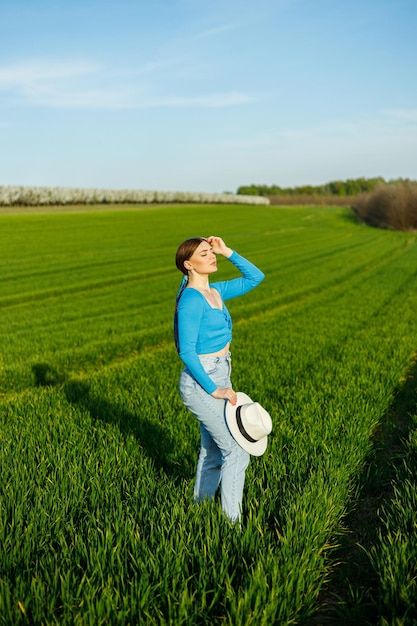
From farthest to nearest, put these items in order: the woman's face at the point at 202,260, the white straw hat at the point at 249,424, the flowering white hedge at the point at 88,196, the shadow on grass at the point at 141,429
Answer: the flowering white hedge at the point at 88,196 < the shadow on grass at the point at 141,429 < the woman's face at the point at 202,260 < the white straw hat at the point at 249,424

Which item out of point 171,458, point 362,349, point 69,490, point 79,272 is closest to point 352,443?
point 171,458

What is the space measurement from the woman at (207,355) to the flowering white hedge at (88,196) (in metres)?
68.3

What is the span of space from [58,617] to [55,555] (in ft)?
1.42

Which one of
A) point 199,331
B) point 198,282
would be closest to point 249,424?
point 199,331

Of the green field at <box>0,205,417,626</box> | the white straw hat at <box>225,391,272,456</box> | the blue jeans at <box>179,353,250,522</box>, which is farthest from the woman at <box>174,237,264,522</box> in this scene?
the green field at <box>0,205,417,626</box>

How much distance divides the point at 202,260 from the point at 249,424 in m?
1.27

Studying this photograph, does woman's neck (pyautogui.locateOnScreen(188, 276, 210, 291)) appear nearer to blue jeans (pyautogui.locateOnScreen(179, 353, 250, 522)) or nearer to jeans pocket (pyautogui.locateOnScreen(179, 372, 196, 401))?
blue jeans (pyautogui.locateOnScreen(179, 353, 250, 522))

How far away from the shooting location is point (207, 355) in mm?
4445

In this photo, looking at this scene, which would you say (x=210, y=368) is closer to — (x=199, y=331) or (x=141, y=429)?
(x=199, y=331)

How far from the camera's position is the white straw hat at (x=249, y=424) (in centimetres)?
421

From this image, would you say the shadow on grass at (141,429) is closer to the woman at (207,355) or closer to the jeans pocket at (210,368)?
the woman at (207,355)

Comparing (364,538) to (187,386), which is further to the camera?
(364,538)

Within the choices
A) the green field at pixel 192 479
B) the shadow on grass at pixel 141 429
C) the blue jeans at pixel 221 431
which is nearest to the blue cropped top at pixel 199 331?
the blue jeans at pixel 221 431

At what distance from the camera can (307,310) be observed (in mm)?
18422
